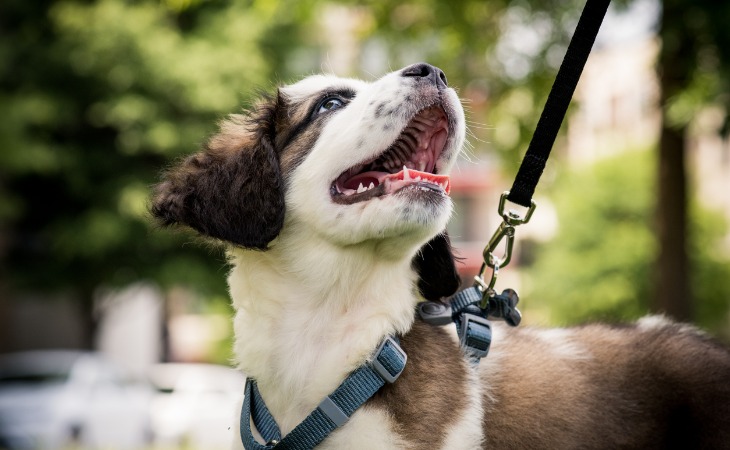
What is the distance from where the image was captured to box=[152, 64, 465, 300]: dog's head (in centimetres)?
339

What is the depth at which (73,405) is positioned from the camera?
55.4 feet

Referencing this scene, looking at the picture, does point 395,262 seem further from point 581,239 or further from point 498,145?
point 581,239

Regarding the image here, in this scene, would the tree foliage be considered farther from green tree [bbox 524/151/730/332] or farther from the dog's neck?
green tree [bbox 524/151/730/332]

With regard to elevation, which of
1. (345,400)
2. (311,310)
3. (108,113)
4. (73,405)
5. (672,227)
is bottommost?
(73,405)

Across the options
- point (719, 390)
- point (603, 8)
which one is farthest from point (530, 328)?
point (603, 8)

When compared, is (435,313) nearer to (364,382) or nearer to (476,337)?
(476,337)

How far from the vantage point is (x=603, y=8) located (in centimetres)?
362

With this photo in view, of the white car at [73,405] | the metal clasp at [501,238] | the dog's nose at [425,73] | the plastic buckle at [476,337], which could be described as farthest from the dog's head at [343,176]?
the white car at [73,405]

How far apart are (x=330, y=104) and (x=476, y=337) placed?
43.3 inches

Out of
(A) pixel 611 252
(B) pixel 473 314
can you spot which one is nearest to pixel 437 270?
(B) pixel 473 314

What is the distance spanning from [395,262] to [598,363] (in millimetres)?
898

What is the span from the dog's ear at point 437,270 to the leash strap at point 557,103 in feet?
1.18

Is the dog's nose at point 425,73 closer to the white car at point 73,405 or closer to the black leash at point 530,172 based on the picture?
the black leash at point 530,172

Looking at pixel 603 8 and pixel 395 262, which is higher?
pixel 603 8
